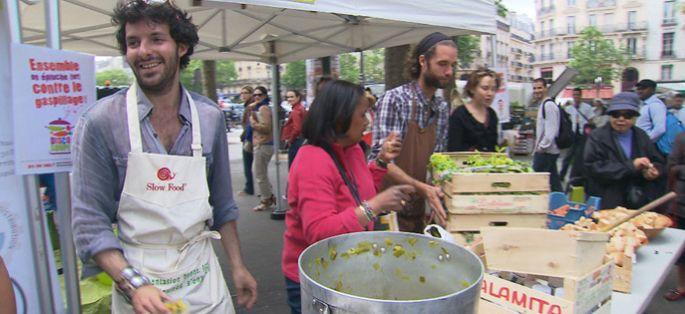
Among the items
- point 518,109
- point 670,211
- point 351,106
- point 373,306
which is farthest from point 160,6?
point 518,109

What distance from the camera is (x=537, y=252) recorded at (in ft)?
6.62

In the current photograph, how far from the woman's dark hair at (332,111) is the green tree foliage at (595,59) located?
5628 cm

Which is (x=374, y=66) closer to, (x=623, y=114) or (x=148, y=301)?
(x=623, y=114)

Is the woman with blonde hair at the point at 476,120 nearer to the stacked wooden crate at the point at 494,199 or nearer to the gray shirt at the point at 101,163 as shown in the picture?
the stacked wooden crate at the point at 494,199

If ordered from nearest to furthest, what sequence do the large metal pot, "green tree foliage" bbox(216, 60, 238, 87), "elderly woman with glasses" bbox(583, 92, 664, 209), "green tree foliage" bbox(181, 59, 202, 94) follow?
1. the large metal pot
2. "green tree foliage" bbox(181, 59, 202, 94)
3. "elderly woman with glasses" bbox(583, 92, 664, 209)
4. "green tree foliage" bbox(216, 60, 238, 87)

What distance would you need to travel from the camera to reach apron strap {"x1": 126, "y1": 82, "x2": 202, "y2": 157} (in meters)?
1.47

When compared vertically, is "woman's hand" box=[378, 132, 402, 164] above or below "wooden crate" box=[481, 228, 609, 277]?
above

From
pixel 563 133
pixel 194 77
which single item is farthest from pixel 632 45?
pixel 194 77

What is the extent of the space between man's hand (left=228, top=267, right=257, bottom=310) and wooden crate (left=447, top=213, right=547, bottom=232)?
1.08 metres

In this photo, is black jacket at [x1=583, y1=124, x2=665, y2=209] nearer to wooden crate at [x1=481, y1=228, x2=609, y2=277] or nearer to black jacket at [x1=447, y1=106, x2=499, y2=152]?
black jacket at [x1=447, y1=106, x2=499, y2=152]

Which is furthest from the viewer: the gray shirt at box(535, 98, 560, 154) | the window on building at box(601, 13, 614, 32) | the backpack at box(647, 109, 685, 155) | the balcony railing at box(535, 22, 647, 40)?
the window on building at box(601, 13, 614, 32)

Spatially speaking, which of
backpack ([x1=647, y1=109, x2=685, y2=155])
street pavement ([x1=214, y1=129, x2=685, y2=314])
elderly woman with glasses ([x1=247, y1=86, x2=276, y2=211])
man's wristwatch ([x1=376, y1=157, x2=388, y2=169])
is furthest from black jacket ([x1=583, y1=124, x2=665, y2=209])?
elderly woman with glasses ([x1=247, y1=86, x2=276, y2=211])

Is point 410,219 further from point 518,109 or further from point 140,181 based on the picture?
point 518,109

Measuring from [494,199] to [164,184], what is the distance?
5.25 ft
